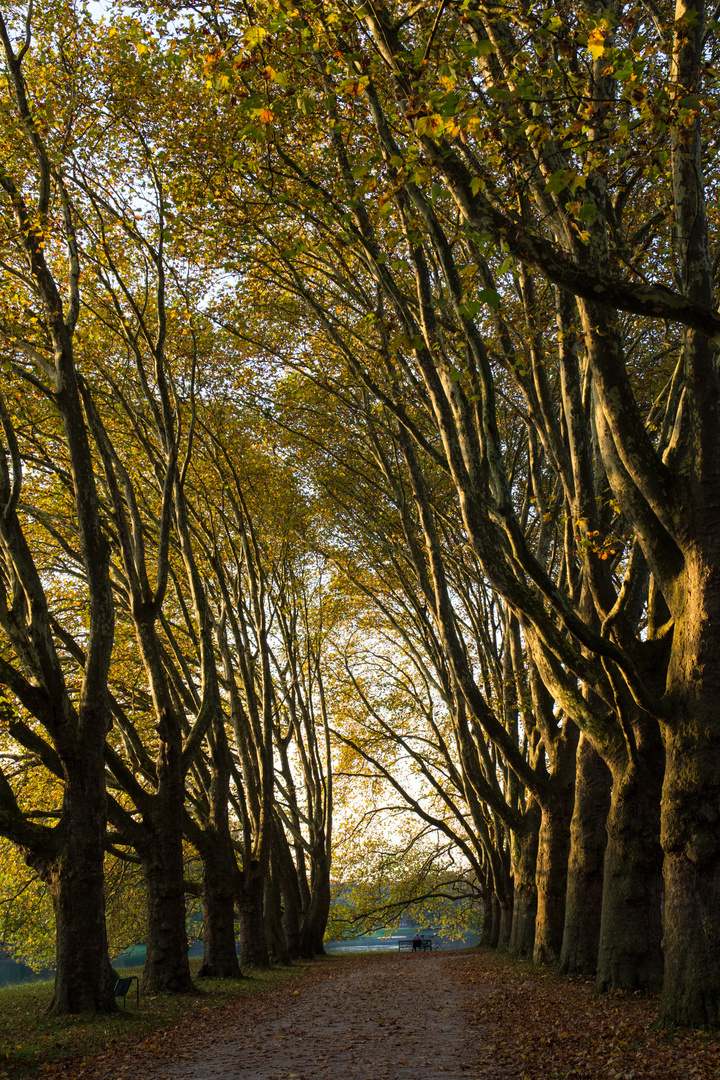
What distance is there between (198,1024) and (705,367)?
8343 mm

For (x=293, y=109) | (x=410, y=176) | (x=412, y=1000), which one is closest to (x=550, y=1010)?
(x=412, y=1000)

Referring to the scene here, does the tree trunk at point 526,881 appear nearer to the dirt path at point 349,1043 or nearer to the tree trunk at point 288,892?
the dirt path at point 349,1043

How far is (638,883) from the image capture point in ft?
24.3

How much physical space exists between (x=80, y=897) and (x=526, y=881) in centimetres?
837

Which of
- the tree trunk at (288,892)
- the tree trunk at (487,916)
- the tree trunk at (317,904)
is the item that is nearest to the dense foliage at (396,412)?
the tree trunk at (288,892)

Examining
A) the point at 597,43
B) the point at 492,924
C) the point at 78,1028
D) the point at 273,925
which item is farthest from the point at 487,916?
the point at 597,43

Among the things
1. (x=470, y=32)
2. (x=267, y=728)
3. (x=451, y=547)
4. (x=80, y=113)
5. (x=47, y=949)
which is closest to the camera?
(x=470, y=32)

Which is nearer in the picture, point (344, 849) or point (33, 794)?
point (33, 794)

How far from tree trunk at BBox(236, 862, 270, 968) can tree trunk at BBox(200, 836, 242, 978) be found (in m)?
1.84

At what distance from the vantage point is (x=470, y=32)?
6.54 meters

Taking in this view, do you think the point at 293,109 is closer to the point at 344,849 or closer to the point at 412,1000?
the point at 412,1000

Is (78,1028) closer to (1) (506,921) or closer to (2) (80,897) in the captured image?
(2) (80,897)

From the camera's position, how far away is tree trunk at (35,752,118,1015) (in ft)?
25.2

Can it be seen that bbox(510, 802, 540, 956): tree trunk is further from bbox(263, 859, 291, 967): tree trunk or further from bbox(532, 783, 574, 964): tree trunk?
bbox(263, 859, 291, 967): tree trunk
